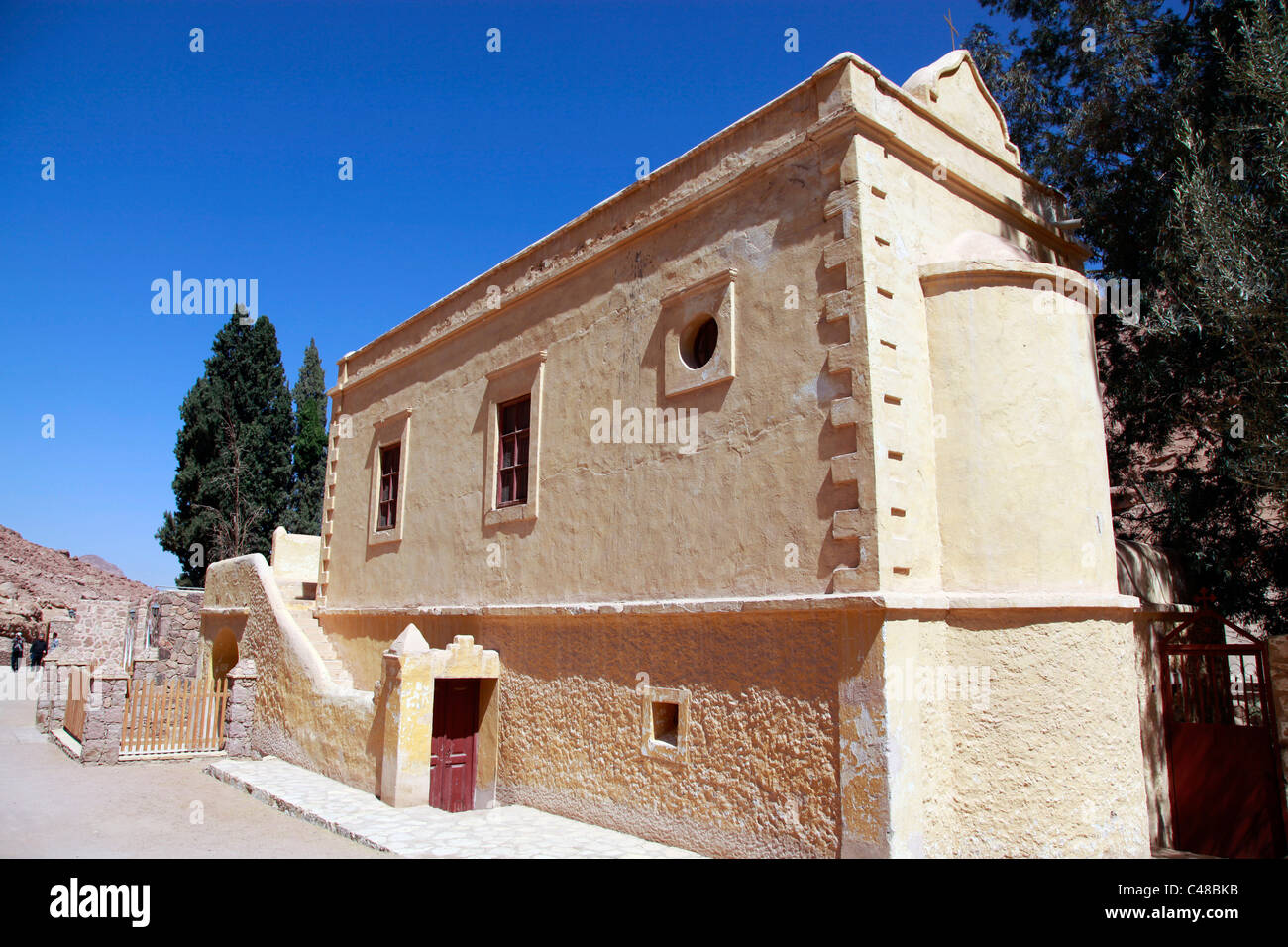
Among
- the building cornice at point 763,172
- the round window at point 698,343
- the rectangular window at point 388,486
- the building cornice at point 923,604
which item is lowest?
the building cornice at point 923,604

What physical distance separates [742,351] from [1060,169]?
753 centimetres

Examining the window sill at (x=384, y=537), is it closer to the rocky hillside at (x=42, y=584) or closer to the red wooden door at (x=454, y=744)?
the red wooden door at (x=454, y=744)

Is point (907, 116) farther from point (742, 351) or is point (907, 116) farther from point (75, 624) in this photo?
point (75, 624)

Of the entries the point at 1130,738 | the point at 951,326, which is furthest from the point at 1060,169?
the point at 1130,738

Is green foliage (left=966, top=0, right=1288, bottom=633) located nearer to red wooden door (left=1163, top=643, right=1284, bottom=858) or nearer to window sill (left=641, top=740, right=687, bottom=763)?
red wooden door (left=1163, top=643, right=1284, bottom=858)

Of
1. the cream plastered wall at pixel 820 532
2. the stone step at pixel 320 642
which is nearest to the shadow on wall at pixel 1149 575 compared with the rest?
the cream plastered wall at pixel 820 532

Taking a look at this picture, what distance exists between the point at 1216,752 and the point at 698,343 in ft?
20.5

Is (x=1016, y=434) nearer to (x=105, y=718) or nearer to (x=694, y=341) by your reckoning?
(x=694, y=341)

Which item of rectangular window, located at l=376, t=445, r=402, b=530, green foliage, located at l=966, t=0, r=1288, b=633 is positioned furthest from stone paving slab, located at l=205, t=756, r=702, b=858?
green foliage, located at l=966, t=0, r=1288, b=633

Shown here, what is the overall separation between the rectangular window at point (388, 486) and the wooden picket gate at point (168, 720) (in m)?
3.80

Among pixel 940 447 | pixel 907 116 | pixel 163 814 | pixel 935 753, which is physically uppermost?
pixel 907 116

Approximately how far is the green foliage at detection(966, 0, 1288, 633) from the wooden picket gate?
46.5 ft

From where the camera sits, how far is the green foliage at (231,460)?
91.5 ft

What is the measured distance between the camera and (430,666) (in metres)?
9.65
